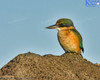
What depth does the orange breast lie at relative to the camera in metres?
9.38

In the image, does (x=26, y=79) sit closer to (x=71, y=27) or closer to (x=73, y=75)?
(x=73, y=75)

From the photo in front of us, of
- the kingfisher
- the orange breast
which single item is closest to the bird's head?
the kingfisher

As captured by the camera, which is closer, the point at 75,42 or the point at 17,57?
the point at 17,57

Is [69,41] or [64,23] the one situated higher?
[64,23]

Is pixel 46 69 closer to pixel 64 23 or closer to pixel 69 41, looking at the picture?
pixel 69 41

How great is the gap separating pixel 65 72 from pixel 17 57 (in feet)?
5.41

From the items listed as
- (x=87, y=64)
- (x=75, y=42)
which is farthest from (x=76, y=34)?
(x=87, y=64)

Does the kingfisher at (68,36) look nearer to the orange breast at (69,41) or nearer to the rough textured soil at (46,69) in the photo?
the orange breast at (69,41)

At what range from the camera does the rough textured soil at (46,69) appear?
7324 mm

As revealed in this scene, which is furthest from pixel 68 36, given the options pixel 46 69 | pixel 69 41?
pixel 46 69

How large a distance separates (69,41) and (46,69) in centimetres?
209

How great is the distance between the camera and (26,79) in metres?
7.14

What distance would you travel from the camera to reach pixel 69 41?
30.8 ft

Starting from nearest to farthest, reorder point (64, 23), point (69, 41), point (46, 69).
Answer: point (46, 69), point (69, 41), point (64, 23)
